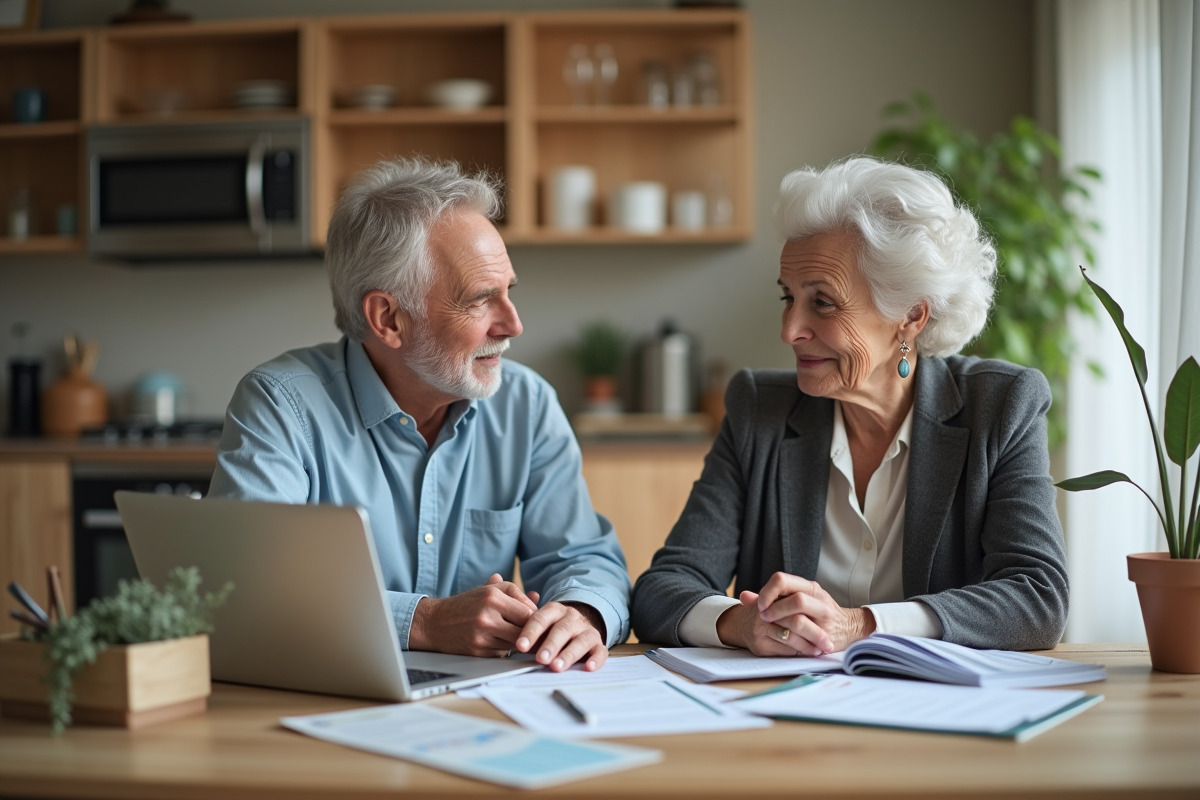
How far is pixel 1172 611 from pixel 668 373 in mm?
2739

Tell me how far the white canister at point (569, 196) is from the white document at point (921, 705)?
9.43 ft

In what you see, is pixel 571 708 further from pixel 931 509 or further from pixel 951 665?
pixel 931 509

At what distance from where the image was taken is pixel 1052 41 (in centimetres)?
376

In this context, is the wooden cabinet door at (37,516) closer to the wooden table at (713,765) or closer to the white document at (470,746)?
the wooden table at (713,765)

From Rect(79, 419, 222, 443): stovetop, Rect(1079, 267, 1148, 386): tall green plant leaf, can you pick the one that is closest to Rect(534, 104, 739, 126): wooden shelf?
Rect(79, 419, 222, 443): stovetop

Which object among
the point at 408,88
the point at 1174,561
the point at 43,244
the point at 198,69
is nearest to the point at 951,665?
the point at 1174,561

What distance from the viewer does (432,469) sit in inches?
73.8

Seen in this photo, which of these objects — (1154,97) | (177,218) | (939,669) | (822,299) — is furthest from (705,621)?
(177,218)

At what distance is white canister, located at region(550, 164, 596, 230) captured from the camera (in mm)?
3984

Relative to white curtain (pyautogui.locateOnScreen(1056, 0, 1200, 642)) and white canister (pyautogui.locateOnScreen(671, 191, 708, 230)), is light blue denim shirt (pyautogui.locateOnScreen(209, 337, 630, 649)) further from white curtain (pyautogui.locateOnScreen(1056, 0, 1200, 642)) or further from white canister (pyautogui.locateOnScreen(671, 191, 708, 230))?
white canister (pyautogui.locateOnScreen(671, 191, 708, 230))

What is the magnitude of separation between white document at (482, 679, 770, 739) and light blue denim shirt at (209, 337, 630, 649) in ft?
1.40

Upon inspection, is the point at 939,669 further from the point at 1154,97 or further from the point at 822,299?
the point at 1154,97

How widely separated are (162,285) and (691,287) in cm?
205

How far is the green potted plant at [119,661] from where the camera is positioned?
3.67 ft
